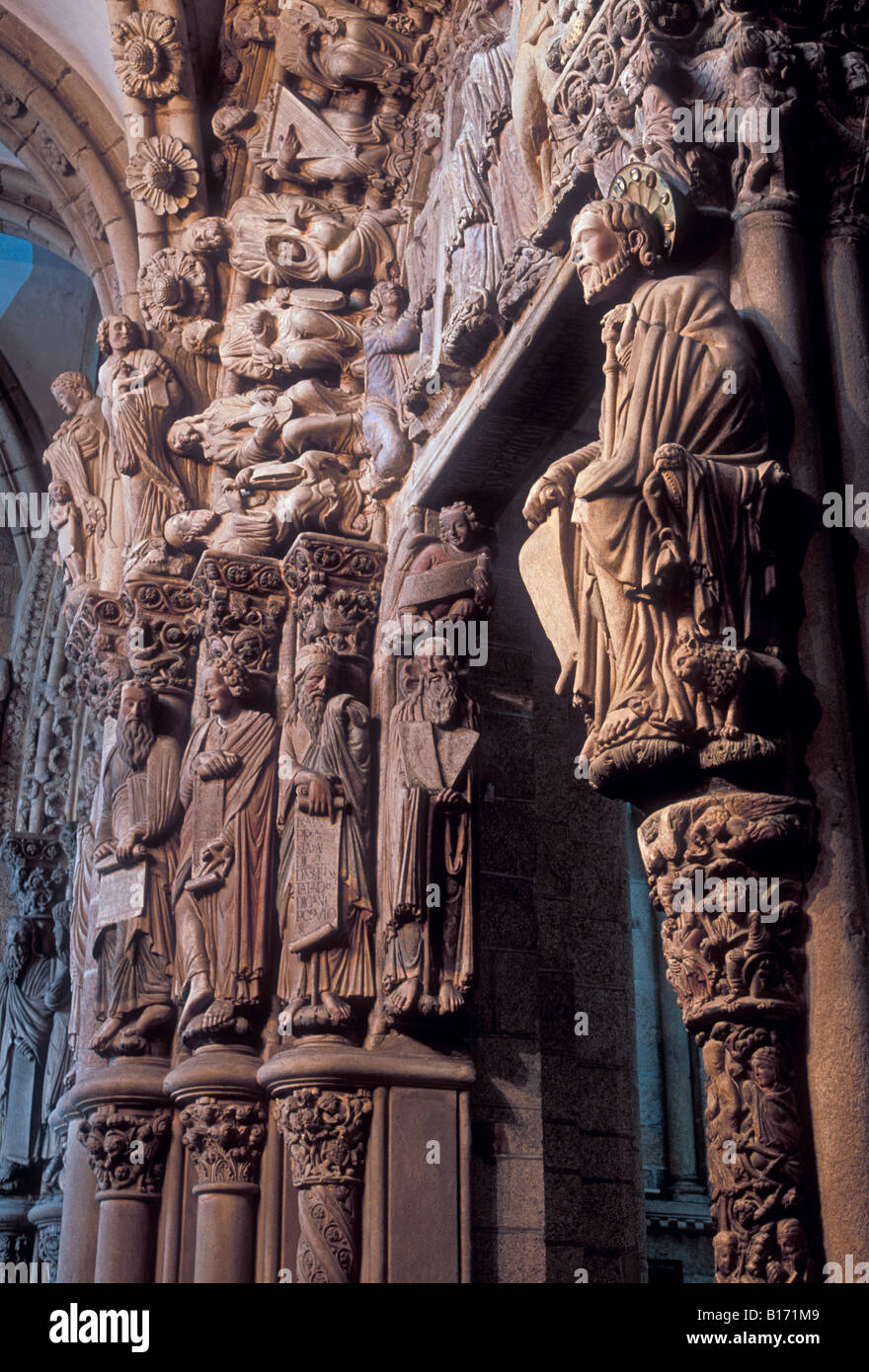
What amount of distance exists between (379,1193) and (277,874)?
1448 mm

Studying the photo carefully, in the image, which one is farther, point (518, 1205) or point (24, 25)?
point (24, 25)

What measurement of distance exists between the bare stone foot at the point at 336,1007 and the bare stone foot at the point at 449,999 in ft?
1.27

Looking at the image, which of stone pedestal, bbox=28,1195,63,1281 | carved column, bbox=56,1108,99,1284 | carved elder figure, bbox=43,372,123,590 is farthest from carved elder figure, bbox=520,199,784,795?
stone pedestal, bbox=28,1195,63,1281

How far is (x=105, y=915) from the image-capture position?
7230 millimetres

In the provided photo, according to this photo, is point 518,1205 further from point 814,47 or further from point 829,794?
point 814,47

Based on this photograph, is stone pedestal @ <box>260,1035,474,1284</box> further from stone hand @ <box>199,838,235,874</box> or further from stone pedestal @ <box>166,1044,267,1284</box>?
stone hand @ <box>199,838,235,874</box>

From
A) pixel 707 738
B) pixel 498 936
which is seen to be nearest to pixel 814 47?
pixel 707 738

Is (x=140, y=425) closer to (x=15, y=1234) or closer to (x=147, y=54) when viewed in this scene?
(x=147, y=54)

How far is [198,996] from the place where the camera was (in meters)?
6.61

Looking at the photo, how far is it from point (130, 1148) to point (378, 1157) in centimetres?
142

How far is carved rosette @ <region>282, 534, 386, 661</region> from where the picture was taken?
698 centimetres

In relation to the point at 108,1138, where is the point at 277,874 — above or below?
above

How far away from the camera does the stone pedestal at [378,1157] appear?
5887 millimetres

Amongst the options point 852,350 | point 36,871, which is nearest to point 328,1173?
point 852,350
